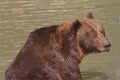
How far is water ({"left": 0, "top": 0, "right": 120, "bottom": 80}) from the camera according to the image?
10.4 meters

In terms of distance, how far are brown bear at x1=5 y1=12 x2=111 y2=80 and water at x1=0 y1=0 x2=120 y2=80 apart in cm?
388

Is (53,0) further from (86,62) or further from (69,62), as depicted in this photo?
(69,62)

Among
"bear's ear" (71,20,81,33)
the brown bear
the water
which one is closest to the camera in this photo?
the brown bear

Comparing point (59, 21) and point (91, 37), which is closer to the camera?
point (91, 37)

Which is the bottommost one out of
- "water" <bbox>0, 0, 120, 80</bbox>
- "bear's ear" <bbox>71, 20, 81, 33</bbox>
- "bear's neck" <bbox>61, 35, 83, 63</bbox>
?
"water" <bbox>0, 0, 120, 80</bbox>

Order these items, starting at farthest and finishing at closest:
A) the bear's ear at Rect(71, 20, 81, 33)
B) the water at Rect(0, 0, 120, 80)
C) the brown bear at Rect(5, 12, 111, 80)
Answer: the water at Rect(0, 0, 120, 80) < the bear's ear at Rect(71, 20, 81, 33) < the brown bear at Rect(5, 12, 111, 80)

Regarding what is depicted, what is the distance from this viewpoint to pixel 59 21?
1445 centimetres

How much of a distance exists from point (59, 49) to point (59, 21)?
8.75 metres

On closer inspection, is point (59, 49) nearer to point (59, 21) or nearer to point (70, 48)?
point (70, 48)

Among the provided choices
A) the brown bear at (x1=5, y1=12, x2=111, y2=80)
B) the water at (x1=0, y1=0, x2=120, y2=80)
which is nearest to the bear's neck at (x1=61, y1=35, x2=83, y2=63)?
the brown bear at (x1=5, y1=12, x2=111, y2=80)

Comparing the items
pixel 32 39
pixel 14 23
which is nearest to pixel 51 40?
pixel 32 39

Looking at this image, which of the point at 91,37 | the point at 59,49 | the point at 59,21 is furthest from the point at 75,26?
the point at 59,21

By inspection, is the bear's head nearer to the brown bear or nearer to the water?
the brown bear

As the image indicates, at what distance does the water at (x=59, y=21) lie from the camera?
10387mm
